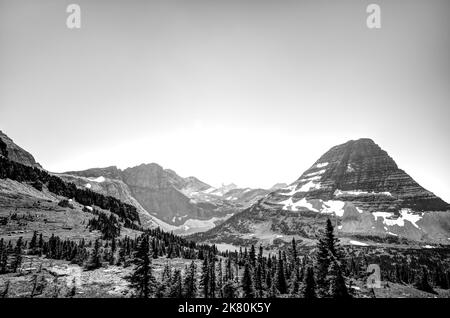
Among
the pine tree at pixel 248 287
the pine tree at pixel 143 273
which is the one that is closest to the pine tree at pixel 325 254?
the pine tree at pixel 248 287

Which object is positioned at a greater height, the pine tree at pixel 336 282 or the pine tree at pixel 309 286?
the pine tree at pixel 336 282

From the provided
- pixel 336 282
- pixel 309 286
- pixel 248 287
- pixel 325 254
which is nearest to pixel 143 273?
pixel 248 287

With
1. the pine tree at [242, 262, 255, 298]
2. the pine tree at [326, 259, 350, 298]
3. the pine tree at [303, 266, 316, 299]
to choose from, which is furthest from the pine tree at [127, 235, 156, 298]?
the pine tree at [303, 266, 316, 299]

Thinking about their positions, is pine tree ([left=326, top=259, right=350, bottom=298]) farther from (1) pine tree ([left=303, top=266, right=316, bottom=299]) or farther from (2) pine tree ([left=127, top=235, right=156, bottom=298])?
(2) pine tree ([left=127, top=235, right=156, bottom=298])

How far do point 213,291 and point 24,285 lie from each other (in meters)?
45.4

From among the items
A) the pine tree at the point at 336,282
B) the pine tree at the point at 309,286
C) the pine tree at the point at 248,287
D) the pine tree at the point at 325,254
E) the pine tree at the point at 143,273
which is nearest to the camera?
the pine tree at the point at 336,282

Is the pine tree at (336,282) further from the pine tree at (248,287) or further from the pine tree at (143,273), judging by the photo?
the pine tree at (143,273)

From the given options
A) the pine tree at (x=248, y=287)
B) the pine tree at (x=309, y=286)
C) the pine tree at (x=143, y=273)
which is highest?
the pine tree at (x=143, y=273)
